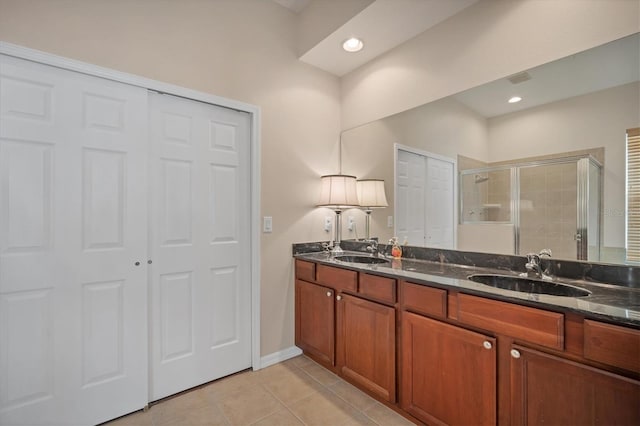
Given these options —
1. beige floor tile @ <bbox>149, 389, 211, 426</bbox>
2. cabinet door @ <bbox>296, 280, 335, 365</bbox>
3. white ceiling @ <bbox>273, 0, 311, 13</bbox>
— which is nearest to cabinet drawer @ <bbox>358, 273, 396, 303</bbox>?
cabinet door @ <bbox>296, 280, 335, 365</bbox>

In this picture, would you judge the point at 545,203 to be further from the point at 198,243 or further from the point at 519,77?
the point at 198,243

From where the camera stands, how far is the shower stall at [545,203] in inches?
61.1

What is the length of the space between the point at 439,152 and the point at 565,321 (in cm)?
139

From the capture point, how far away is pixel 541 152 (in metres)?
1.74

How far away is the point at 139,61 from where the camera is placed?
189 centimetres

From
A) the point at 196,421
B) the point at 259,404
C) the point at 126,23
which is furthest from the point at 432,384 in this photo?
the point at 126,23

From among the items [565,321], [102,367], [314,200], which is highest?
[314,200]

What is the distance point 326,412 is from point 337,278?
0.83m

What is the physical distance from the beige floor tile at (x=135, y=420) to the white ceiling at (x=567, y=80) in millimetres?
2852

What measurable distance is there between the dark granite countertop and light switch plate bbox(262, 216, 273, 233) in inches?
21.1

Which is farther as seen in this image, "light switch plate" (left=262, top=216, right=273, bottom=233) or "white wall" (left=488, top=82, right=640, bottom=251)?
"light switch plate" (left=262, top=216, right=273, bottom=233)

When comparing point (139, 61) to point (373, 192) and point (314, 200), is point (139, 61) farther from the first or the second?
point (373, 192)

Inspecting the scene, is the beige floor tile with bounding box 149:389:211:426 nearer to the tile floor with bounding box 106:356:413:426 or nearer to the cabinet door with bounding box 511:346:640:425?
the tile floor with bounding box 106:356:413:426

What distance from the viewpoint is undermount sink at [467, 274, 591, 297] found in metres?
1.45
